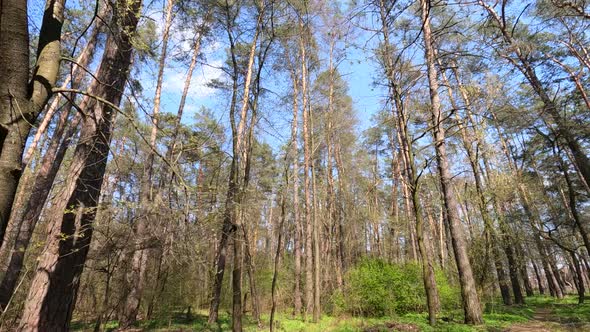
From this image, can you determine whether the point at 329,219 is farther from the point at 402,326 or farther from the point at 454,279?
the point at 402,326

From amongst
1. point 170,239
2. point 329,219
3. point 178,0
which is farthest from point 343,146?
point 170,239

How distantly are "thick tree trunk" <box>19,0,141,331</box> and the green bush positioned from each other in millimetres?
9238

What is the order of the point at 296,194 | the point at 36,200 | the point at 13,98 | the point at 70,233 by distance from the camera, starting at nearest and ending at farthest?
the point at 13,98, the point at 70,233, the point at 36,200, the point at 296,194

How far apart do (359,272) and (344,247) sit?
525cm

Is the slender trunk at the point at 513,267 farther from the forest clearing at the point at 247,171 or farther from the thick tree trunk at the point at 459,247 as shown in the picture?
the thick tree trunk at the point at 459,247

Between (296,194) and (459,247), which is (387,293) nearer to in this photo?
(459,247)

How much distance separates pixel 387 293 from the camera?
1077cm

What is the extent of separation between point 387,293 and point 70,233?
393 inches

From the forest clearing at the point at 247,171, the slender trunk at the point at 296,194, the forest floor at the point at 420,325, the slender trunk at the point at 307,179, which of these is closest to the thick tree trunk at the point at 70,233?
the forest clearing at the point at 247,171

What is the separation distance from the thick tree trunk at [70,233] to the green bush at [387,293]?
364 inches

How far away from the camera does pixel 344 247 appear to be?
54.7ft

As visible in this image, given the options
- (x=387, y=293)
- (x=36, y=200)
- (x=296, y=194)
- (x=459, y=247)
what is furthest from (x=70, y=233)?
(x=387, y=293)

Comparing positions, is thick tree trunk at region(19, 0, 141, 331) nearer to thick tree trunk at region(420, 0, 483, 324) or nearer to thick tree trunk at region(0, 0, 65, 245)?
thick tree trunk at region(0, 0, 65, 245)

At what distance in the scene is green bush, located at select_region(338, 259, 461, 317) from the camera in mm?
10812
